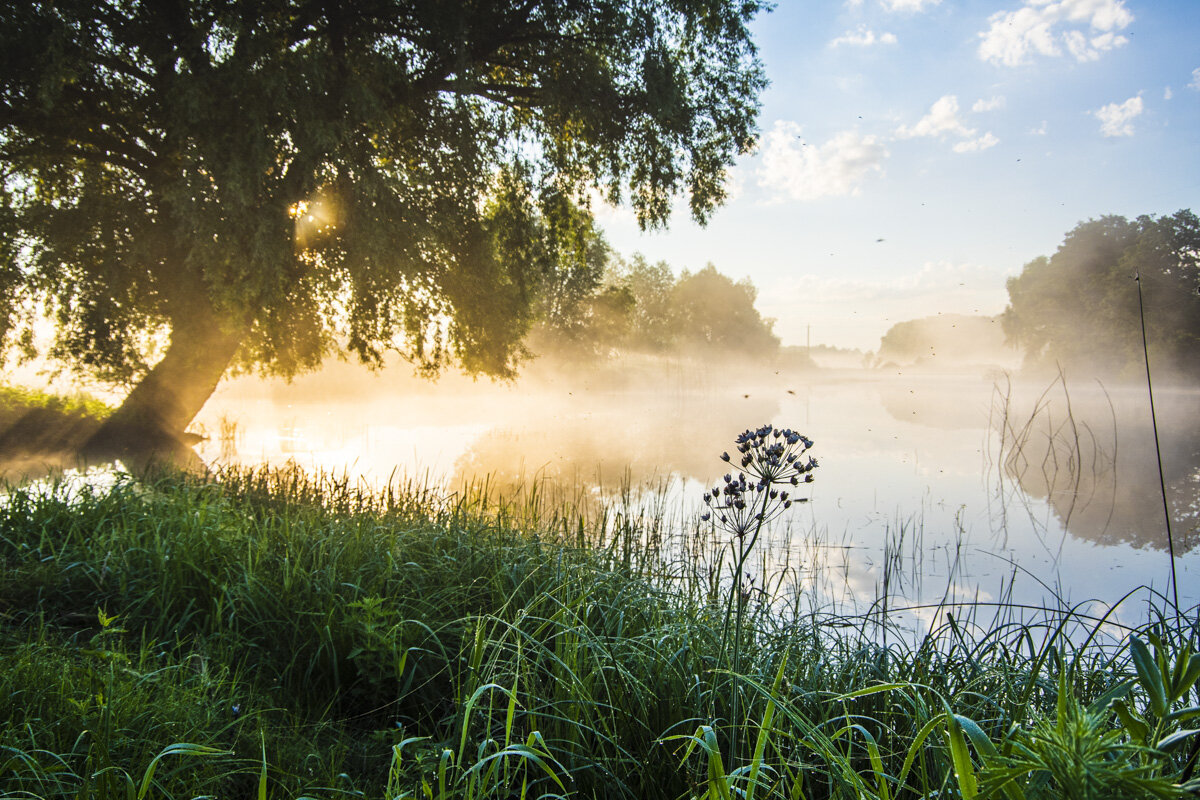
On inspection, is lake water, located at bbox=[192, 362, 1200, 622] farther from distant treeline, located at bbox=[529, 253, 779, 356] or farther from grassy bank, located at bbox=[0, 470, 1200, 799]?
distant treeline, located at bbox=[529, 253, 779, 356]

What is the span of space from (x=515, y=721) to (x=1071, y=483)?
1130 centimetres

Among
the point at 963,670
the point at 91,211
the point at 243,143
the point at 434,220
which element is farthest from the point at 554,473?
the point at 91,211

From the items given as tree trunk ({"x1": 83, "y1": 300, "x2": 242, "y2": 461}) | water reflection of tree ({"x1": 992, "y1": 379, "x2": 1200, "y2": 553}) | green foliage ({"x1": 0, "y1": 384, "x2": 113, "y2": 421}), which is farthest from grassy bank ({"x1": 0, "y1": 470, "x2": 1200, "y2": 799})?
green foliage ({"x1": 0, "y1": 384, "x2": 113, "y2": 421})

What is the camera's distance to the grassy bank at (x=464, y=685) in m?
1.68

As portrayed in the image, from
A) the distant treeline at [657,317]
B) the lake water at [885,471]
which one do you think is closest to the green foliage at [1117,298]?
the lake water at [885,471]

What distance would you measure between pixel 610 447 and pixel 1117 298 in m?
27.2

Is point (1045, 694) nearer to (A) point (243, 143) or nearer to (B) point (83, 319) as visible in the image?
(A) point (243, 143)

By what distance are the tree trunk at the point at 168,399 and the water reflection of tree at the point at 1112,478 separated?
45.9ft

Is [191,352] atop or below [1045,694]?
atop

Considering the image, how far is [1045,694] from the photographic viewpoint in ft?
8.67

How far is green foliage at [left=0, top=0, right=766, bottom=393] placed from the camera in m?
9.54

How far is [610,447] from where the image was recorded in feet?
48.1

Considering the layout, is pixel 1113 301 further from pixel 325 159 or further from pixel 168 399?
pixel 168 399

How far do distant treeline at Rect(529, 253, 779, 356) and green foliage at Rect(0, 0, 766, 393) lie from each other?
14.0 metres
